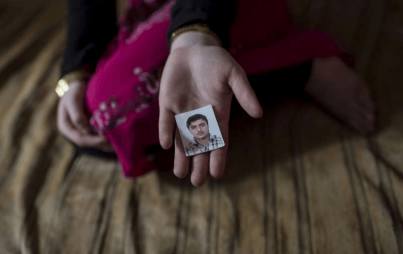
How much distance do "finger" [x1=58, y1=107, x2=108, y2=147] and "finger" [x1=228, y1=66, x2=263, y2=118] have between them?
0.41 meters

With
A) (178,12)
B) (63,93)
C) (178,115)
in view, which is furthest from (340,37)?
(63,93)

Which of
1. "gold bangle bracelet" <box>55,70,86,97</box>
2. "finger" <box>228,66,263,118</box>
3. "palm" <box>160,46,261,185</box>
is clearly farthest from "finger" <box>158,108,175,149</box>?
"gold bangle bracelet" <box>55,70,86,97</box>

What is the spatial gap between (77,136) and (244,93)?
506mm

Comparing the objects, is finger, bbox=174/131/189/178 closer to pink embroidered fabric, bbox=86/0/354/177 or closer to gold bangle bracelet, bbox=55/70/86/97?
pink embroidered fabric, bbox=86/0/354/177

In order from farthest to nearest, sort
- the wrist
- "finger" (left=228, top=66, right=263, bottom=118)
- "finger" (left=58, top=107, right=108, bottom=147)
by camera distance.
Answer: "finger" (left=58, top=107, right=108, bottom=147), the wrist, "finger" (left=228, top=66, right=263, bottom=118)

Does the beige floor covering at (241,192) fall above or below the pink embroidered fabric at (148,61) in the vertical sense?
below

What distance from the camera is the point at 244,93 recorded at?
1.77 feet

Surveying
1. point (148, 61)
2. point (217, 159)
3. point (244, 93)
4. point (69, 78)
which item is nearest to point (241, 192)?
point (217, 159)

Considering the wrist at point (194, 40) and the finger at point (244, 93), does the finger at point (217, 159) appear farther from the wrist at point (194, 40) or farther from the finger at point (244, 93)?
the wrist at point (194, 40)

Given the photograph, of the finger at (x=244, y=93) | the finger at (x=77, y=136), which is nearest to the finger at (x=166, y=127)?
the finger at (x=244, y=93)

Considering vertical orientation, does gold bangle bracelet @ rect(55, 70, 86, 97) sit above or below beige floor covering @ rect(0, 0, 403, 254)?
above

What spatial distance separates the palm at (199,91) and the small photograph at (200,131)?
0.04 ft

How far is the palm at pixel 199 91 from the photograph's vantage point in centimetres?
57

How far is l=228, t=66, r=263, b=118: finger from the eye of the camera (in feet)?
1.75
